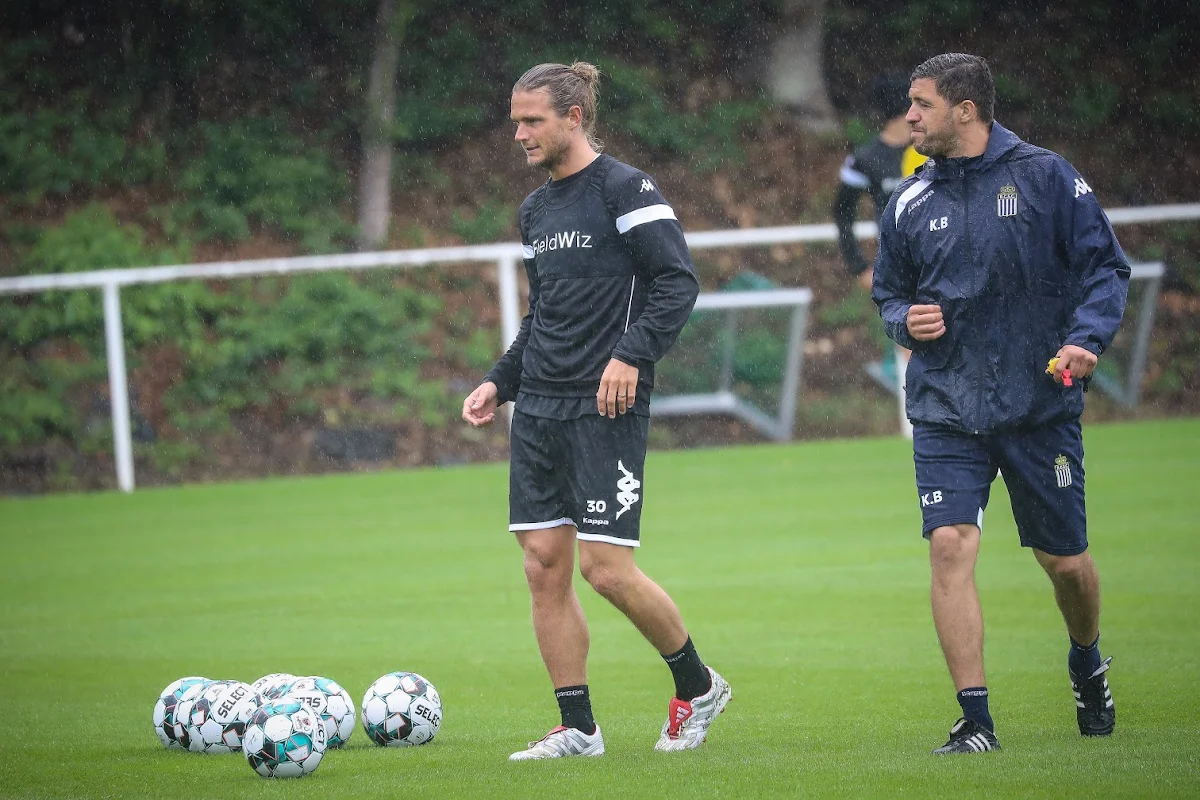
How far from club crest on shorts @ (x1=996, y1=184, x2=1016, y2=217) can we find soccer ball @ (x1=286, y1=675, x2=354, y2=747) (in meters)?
2.68

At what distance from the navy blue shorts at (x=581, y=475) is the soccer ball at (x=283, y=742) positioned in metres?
0.92

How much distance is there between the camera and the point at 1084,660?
5605 mm

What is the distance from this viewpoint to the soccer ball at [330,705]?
5.58m

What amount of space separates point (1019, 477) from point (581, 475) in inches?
54.5

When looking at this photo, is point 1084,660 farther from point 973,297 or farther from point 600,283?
point 600,283

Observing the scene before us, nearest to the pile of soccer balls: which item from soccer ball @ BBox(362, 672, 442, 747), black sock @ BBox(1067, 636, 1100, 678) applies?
soccer ball @ BBox(362, 672, 442, 747)

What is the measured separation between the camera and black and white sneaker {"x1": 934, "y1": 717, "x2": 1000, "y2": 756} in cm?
516

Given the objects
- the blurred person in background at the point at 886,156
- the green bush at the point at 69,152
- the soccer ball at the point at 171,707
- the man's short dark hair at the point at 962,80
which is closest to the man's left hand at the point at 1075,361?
the man's short dark hair at the point at 962,80

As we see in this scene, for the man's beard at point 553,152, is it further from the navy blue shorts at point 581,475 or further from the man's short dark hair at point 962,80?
the man's short dark hair at point 962,80

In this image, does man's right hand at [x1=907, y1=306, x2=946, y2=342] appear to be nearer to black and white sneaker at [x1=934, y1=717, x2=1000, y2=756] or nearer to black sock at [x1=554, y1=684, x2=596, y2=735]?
black and white sneaker at [x1=934, y1=717, x2=1000, y2=756]

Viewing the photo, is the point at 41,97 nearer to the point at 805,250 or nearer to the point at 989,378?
the point at 805,250

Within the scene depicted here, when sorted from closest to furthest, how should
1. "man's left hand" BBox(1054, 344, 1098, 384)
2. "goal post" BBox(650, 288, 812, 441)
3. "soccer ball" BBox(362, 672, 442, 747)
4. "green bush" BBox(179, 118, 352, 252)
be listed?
"man's left hand" BBox(1054, 344, 1098, 384) < "soccer ball" BBox(362, 672, 442, 747) < "goal post" BBox(650, 288, 812, 441) < "green bush" BBox(179, 118, 352, 252)

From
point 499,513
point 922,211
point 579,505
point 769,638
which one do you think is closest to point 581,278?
point 579,505

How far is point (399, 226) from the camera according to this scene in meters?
22.4
